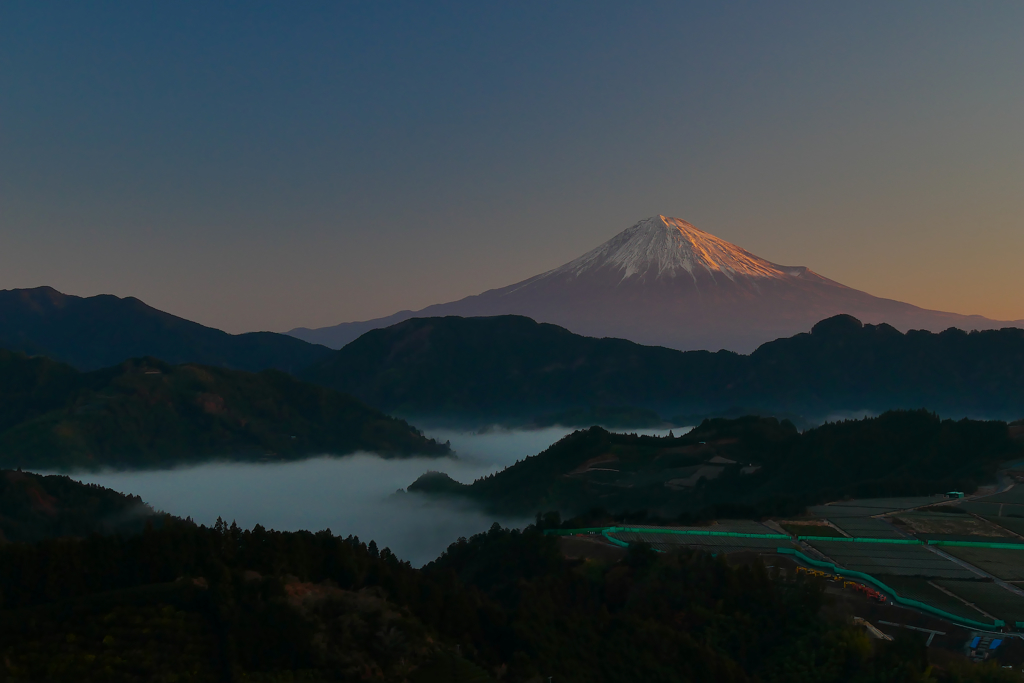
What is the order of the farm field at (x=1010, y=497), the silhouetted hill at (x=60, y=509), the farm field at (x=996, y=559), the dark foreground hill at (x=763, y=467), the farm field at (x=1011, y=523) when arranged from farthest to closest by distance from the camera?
1. the dark foreground hill at (x=763, y=467)
2. the silhouetted hill at (x=60, y=509)
3. the farm field at (x=1010, y=497)
4. the farm field at (x=1011, y=523)
5. the farm field at (x=996, y=559)

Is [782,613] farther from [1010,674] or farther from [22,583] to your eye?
[22,583]

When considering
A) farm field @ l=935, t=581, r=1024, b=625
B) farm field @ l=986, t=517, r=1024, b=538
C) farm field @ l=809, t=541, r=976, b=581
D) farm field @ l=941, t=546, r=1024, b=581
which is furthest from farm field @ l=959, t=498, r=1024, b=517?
farm field @ l=935, t=581, r=1024, b=625

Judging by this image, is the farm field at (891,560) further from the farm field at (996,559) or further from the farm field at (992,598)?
the farm field at (992,598)

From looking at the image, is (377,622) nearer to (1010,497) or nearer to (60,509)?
(1010,497)

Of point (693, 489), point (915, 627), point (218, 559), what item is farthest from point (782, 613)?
point (693, 489)

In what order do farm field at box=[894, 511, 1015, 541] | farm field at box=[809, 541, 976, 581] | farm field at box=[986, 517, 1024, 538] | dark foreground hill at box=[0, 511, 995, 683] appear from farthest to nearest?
1. farm field at box=[986, 517, 1024, 538]
2. farm field at box=[894, 511, 1015, 541]
3. farm field at box=[809, 541, 976, 581]
4. dark foreground hill at box=[0, 511, 995, 683]

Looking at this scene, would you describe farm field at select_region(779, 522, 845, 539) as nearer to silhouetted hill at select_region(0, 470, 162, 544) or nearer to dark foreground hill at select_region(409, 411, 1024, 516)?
dark foreground hill at select_region(409, 411, 1024, 516)

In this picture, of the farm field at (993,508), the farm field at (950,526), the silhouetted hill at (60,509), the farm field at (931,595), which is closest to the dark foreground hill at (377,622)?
the farm field at (931,595)

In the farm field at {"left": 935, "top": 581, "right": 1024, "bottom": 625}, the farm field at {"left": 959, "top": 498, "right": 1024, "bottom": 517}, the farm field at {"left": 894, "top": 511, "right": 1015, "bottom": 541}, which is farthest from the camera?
the farm field at {"left": 959, "top": 498, "right": 1024, "bottom": 517}

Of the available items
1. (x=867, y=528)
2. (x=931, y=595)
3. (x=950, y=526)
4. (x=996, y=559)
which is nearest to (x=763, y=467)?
(x=950, y=526)
